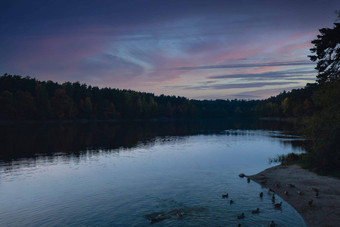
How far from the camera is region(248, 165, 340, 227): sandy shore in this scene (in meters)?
23.4

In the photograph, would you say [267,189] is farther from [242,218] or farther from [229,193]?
[242,218]

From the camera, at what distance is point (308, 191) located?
30125mm

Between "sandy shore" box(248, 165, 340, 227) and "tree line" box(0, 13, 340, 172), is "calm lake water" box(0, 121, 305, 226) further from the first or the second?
"tree line" box(0, 13, 340, 172)

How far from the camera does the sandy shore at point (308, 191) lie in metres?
23.4

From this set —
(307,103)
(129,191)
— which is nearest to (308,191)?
(129,191)

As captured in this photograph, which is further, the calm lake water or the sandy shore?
the calm lake water

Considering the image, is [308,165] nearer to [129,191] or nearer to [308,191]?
[308,191]

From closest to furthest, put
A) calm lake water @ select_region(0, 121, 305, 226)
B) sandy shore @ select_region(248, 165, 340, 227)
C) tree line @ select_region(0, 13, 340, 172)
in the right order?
1. sandy shore @ select_region(248, 165, 340, 227)
2. calm lake water @ select_region(0, 121, 305, 226)
3. tree line @ select_region(0, 13, 340, 172)

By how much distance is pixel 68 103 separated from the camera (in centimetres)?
17812

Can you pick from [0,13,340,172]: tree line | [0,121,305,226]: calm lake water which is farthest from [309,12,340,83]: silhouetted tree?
[0,121,305,226]: calm lake water

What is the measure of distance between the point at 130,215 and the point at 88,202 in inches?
234

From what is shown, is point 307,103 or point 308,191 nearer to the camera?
point 308,191

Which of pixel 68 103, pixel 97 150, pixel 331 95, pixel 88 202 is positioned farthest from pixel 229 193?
pixel 68 103

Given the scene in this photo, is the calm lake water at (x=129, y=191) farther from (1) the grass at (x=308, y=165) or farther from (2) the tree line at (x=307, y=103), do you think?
(2) the tree line at (x=307, y=103)
